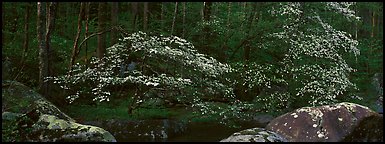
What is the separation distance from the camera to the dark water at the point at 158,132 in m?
10.2

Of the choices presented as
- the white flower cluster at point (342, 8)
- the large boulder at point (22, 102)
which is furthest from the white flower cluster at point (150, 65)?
the white flower cluster at point (342, 8)

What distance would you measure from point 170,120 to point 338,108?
14.7 ft

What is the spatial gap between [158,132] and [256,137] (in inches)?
127

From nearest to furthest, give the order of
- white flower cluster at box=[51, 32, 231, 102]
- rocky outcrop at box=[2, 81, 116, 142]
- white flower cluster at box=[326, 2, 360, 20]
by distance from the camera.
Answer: rocky outcrop at box=[2, 81, 116, 142], white flower cluster at box=[51, 32, 231, 102], white flower cluster at box=[326, 2, 360, 20]

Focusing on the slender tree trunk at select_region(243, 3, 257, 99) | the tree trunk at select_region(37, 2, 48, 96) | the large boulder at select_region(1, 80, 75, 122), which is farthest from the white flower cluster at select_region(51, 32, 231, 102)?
the slender tree trunk at select_region(243, 3, 257, 99)

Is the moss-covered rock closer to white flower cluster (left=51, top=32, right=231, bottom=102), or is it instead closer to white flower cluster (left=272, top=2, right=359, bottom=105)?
white flower cluster (left=51, top=32, right=231, bottom=102)

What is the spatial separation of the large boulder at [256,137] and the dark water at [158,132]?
2104mm

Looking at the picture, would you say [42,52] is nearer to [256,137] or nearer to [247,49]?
[256,137]

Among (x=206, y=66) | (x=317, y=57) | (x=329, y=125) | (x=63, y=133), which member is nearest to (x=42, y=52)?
(x=63, y=133)

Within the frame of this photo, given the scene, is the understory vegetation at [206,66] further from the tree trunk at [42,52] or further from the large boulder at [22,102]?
the large boulder at [22,102]

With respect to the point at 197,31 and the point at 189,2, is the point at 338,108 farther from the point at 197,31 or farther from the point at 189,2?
the point at 189,2

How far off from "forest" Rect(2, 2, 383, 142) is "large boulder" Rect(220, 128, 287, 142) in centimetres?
189

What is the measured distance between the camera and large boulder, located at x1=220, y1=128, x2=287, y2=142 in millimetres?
8141

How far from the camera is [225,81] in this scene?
12164 millimetres
